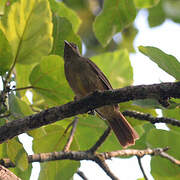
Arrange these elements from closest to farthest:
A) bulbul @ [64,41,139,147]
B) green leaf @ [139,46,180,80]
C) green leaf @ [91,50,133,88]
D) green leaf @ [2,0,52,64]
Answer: green leaf @ [139,46,180,80]
green leaf @ [2,0,52,64]
bulbul @ [64,41,139,147]
green leaf @ [91,50,133,88]

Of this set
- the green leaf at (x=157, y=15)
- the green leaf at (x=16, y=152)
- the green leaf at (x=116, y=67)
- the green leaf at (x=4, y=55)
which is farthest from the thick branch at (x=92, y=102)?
the green leaf at (x=157, y=15)

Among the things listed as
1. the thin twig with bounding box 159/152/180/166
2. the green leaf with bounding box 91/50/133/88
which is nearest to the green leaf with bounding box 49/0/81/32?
the green leaf with bounding box 91/50/133/88

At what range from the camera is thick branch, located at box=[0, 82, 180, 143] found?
1.80 m

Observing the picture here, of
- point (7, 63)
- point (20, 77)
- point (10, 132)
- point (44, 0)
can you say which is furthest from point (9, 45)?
point (20, 77)

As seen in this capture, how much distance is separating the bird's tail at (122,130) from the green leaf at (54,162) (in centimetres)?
40

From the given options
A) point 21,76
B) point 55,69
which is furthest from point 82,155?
point 21,76

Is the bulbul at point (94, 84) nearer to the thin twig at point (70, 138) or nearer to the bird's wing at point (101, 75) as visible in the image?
the bird's wing at point (101, 75)

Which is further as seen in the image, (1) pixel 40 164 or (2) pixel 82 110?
(1) pixel 40 164

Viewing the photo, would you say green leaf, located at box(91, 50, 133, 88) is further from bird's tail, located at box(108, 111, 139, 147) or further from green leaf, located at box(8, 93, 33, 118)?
green leaf, located at box(8, 93, 33, 118)

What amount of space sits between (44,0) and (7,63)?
457 millimetres

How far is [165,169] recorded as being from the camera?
2.71m

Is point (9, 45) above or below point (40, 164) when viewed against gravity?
above

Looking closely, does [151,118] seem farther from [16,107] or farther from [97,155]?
[16,107]

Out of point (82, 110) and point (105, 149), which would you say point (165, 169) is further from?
point (82, 110)
